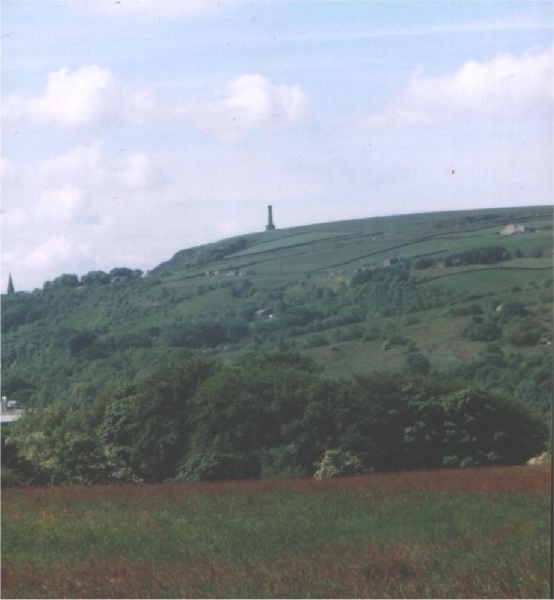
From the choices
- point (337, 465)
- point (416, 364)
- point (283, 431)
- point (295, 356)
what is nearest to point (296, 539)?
point (337, 465)

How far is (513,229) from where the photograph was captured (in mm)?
6562

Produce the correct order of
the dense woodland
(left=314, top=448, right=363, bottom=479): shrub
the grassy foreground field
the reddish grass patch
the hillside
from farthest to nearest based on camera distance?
the hillside < the dense woodland < (left=314, top=448, right=363, bottom=479): shrub < the reddish grass patch < the grassy foreground field

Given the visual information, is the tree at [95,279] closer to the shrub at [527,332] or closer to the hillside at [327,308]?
the hillside at [327,308]

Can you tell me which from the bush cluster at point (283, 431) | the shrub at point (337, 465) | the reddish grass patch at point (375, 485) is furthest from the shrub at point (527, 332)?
the shrub at point (337, 465)

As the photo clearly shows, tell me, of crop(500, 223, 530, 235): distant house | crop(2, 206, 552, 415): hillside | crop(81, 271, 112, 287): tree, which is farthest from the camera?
crop(81, 271, 112, 287): tree

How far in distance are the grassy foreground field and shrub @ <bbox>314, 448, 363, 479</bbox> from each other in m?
0.10

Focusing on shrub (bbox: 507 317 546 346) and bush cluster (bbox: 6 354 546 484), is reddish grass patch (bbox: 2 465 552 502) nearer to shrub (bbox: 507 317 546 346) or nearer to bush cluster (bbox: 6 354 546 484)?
bush cluster (bbox: 6 354 546 484)

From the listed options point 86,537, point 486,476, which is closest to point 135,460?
point 86,537

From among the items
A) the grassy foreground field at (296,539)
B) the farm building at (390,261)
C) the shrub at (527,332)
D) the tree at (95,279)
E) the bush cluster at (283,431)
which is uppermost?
the tree at (95,279)

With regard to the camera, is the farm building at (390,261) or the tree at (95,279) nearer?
the tree at (95,279)

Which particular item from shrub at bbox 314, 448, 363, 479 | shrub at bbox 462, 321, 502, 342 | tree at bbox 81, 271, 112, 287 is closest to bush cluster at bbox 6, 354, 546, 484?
shrub at bbox 314, 448, 363, 479

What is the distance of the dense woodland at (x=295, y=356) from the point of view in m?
6.20

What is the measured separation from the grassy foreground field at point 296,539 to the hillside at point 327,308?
827 millimetres

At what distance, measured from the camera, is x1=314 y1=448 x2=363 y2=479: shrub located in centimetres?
607
